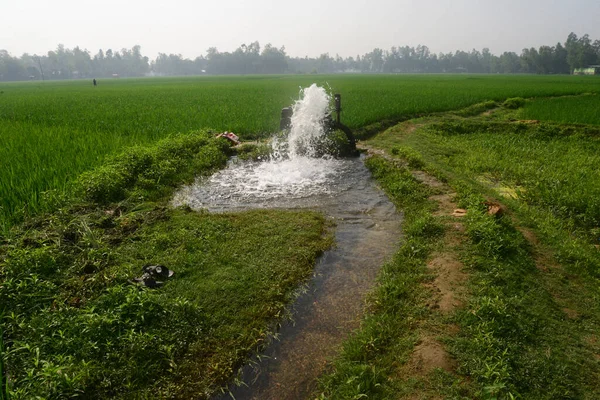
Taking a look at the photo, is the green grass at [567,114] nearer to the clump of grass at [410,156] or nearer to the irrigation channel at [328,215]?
the clump of grass at [410,156]

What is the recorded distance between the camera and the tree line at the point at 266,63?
316 feet

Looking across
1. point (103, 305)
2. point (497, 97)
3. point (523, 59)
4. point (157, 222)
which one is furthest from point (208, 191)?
point (523, 59)

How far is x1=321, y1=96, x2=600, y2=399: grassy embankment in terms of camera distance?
2.66 metres

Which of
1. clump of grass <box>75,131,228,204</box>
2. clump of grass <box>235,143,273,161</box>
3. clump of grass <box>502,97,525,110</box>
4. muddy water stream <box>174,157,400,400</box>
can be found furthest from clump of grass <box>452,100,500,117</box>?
clump of grass <box>75,131,228,204</box>

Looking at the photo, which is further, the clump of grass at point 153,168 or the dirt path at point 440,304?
the clump of grass at point 153,168

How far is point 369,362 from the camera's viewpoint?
291 cm

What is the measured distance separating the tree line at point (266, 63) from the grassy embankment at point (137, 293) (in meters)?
112

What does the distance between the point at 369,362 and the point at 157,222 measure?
3.67 meters

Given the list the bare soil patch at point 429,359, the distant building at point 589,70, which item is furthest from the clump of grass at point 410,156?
the distant building at point 589,70

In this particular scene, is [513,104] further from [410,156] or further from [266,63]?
[266,63]

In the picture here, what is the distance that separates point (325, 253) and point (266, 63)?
437ft

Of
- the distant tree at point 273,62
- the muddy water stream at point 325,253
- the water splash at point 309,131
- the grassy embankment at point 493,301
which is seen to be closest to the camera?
the grassy embankment at point 493,301

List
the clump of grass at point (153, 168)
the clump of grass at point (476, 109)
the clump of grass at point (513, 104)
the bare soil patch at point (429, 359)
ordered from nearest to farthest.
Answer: the bare soil patch at point (429, 359)
the clump of grass at point (153, 168)
the clump of grass at point (476, 109)
the clump of grass at point (513, 104)

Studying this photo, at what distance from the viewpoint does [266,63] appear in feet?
420
